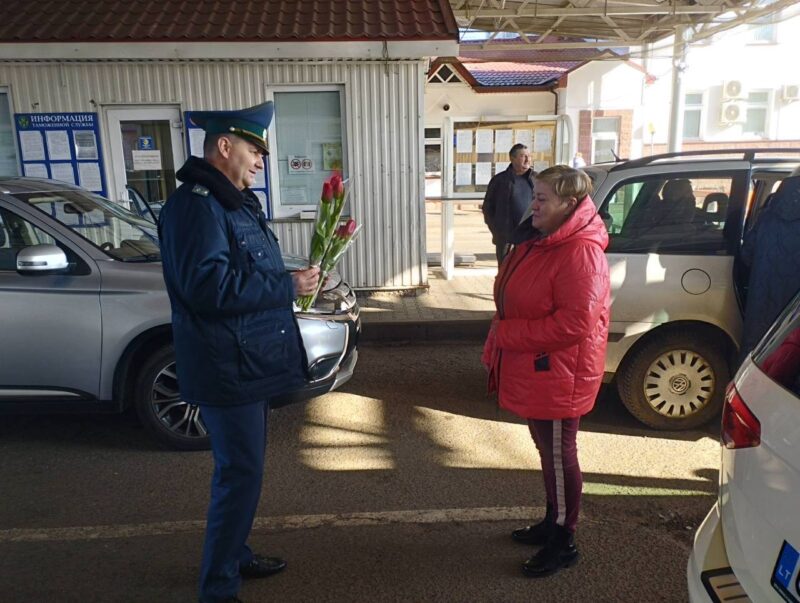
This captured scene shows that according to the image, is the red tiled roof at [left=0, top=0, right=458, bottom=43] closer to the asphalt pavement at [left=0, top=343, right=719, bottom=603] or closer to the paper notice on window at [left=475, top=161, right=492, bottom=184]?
the paper notice on window at [left=475, top=161, right=492, bottom=184]

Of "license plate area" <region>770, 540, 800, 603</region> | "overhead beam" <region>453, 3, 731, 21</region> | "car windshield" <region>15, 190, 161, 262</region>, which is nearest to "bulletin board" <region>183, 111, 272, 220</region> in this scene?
"car windshield" <region>15, 190, 161, 262</region>

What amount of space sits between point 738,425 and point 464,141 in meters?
7.94

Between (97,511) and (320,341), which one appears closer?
(97,511)

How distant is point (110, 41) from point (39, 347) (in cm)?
484

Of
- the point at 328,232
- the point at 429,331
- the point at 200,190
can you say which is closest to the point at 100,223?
the point at 328,232

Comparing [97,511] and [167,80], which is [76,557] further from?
[167,80]

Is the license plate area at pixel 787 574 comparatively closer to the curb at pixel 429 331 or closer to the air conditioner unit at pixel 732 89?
the curb at pixel 429 331

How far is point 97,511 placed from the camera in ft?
12.2

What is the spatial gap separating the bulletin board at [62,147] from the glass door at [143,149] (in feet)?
0.65

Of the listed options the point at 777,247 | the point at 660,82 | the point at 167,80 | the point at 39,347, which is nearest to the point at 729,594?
the point at 777,247

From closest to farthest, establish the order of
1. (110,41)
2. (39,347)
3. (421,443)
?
(39,347)
(421,443)
(110,41)

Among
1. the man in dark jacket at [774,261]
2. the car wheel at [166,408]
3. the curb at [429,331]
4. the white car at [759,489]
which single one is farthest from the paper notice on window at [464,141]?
the white car at [759,489]

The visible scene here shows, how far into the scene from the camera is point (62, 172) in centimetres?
816

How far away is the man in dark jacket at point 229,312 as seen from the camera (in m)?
2.35
